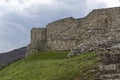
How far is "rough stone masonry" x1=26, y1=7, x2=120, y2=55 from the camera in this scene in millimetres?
57281

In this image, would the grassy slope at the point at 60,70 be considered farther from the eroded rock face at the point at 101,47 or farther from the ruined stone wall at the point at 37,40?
the ruined stone wall at the point at 37,40

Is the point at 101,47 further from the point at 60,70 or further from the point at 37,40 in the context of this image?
the point at 37,40

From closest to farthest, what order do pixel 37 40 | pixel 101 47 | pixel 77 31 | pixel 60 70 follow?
pixel 60 70 < pixel 101 47 < pixel 77 31 < pixel 37 40

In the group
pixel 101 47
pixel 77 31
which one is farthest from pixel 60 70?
pixel 77 31

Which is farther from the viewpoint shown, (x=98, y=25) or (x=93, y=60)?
(x=98, y=25)

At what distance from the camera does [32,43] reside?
7119 cm

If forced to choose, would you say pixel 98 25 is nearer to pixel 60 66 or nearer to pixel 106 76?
pixel 60 66

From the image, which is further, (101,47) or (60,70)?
(101,47)

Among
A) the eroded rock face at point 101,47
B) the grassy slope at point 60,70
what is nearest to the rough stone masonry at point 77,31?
the eroded rock face at point 101,47

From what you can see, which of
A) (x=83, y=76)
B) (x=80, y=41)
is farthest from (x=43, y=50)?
(x=83, y=76)

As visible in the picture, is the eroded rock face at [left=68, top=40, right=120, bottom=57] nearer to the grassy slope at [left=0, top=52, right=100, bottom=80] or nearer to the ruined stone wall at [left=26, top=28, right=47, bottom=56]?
the grassy slope at [left=0, top=52, right=100, bottom=80]

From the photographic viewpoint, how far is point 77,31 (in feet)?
203

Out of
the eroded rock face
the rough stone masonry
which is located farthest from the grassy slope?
the rough stone masonry

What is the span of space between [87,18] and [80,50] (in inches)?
353
